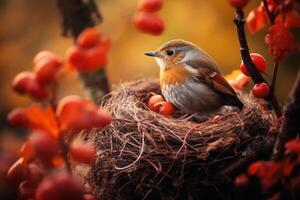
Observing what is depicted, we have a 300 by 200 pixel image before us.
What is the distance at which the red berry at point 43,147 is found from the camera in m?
2.84

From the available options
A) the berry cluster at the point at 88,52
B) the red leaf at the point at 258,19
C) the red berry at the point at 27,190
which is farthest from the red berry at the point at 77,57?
the red leaf at the point at 258,19

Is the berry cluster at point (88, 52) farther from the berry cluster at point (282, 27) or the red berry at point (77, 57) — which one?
the berry cluster at point (282, 27)

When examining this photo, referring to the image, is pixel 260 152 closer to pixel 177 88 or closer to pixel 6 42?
pixel 177 88

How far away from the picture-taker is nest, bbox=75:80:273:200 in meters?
4.06

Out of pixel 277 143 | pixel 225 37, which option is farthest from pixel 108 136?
pixel 225 37

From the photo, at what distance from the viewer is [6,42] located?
7828 millimetres

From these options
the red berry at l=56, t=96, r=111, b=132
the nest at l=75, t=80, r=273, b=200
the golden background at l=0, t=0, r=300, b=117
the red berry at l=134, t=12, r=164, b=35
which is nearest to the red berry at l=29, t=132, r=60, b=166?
the red berry at l=56, t=96, r=111, b=132

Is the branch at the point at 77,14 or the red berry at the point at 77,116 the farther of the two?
the branch at the point at 77,14

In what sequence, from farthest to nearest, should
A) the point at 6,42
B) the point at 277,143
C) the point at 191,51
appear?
1. the point at 6,42
2. the point at 191,51
3. the point at 277,143

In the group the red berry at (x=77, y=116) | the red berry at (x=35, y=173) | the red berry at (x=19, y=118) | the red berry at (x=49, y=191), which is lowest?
the red berry at (x=35, y=173)

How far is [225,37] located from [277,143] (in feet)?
12.5

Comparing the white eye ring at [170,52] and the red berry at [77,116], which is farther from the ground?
the red berry at [77,116]

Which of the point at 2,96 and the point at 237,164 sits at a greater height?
the point at 237,164

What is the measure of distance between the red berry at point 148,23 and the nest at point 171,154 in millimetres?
1068
